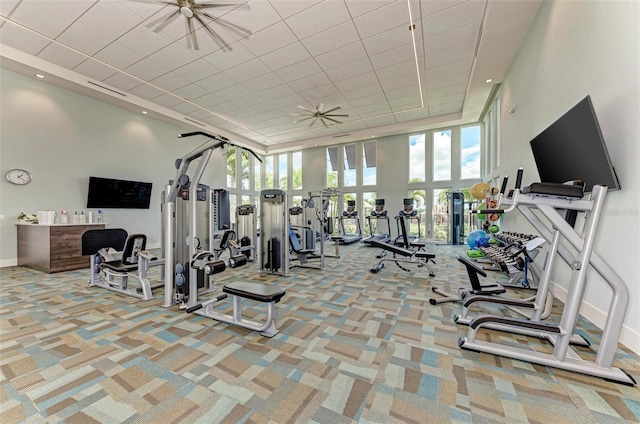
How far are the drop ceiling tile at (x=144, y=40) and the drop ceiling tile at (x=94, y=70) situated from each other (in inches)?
48.5

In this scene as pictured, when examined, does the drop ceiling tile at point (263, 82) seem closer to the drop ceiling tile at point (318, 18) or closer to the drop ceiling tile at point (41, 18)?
the drop ceiling tile at point (318, 18)

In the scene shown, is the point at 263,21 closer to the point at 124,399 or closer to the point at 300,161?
the point at 124,399

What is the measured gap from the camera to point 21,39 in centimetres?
457

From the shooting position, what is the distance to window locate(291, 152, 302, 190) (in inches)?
500

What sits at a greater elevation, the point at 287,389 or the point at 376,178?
the point at 376,178

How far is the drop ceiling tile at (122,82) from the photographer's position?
5855 millimetres

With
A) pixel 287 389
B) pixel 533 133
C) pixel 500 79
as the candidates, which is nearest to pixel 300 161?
pixel 500 79

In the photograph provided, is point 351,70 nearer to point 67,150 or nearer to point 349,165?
point 349,165

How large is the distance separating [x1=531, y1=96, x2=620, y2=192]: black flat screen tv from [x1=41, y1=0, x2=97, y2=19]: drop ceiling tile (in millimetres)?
6580

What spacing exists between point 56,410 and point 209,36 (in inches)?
214

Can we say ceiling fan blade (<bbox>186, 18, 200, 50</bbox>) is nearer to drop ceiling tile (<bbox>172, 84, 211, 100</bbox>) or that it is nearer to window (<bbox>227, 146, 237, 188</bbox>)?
drop ceiling tile (<bbox>172, 84, 211, 100</bbox>)

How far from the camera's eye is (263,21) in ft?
13.7

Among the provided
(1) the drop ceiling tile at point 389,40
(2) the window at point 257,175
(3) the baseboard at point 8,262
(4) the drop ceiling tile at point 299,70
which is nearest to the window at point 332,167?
(2) the window at point 257,175

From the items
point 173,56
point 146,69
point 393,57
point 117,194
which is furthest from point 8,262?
point 393,57
